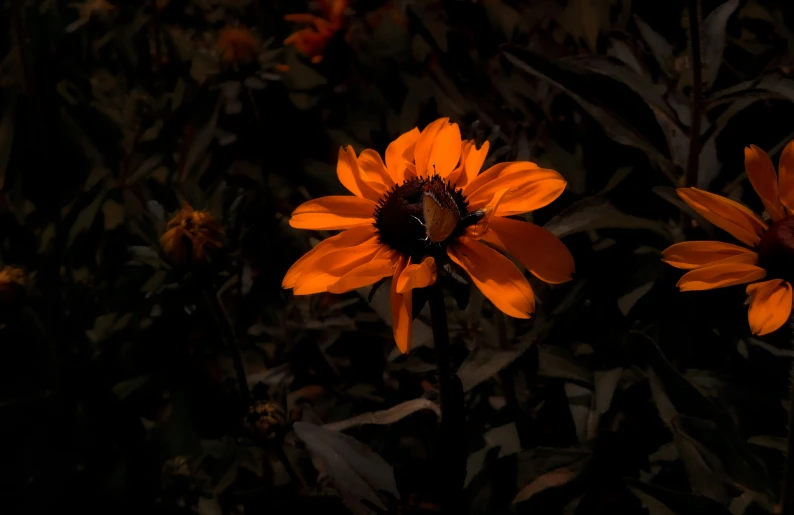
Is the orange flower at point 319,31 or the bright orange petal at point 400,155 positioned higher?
the bright orange petal at point 400,155

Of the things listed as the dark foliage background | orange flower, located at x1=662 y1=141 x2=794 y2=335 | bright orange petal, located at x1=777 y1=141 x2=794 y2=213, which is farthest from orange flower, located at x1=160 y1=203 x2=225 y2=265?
bright orange petal, located at x1=777 y1=141 x2=794 y2=213

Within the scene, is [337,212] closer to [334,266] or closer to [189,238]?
[334,266]

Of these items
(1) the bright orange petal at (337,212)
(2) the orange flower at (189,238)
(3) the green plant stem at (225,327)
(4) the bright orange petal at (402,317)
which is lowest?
(3) the green plant stem at (225,327)

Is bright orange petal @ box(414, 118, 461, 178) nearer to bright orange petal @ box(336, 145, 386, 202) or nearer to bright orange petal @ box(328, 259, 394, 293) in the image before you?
bright orange petal @ box(336, 145, 386, 202)

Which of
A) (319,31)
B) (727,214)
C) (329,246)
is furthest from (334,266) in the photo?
(319,31)

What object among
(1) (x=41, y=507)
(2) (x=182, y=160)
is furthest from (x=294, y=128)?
(1) (x=41, y=507)

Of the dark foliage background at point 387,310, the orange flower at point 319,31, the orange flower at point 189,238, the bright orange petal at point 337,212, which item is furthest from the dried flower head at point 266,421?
the orange flower at point 319,31

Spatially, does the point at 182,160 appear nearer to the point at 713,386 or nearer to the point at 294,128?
the point at 294,128

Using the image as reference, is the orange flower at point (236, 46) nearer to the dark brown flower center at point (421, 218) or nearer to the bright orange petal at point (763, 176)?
the dark brown flower center at point (421, 218)
